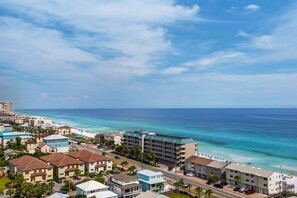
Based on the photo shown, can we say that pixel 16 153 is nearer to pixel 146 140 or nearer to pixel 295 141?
pixel 146 140

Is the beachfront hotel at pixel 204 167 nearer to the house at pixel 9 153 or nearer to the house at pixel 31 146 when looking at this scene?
the house at pixel 9 153

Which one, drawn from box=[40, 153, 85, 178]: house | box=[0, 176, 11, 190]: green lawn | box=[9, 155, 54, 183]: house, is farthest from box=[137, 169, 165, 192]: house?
box=[0, 176, 11, 190]: green lawn

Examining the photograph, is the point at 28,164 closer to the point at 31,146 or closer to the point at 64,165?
the point at 64,165

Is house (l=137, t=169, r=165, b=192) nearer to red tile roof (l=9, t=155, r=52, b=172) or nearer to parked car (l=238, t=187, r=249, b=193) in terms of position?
parked car (l=238, t=187, r=249, b=193)

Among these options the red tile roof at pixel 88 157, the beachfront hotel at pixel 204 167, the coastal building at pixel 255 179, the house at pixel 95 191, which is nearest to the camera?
the house at pixel 95 191

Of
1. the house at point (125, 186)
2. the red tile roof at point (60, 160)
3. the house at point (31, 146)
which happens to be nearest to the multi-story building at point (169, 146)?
the red tile roof at point (60, 160)

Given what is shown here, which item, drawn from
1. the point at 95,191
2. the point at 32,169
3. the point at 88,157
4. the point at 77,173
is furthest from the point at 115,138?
the point at 95,191
